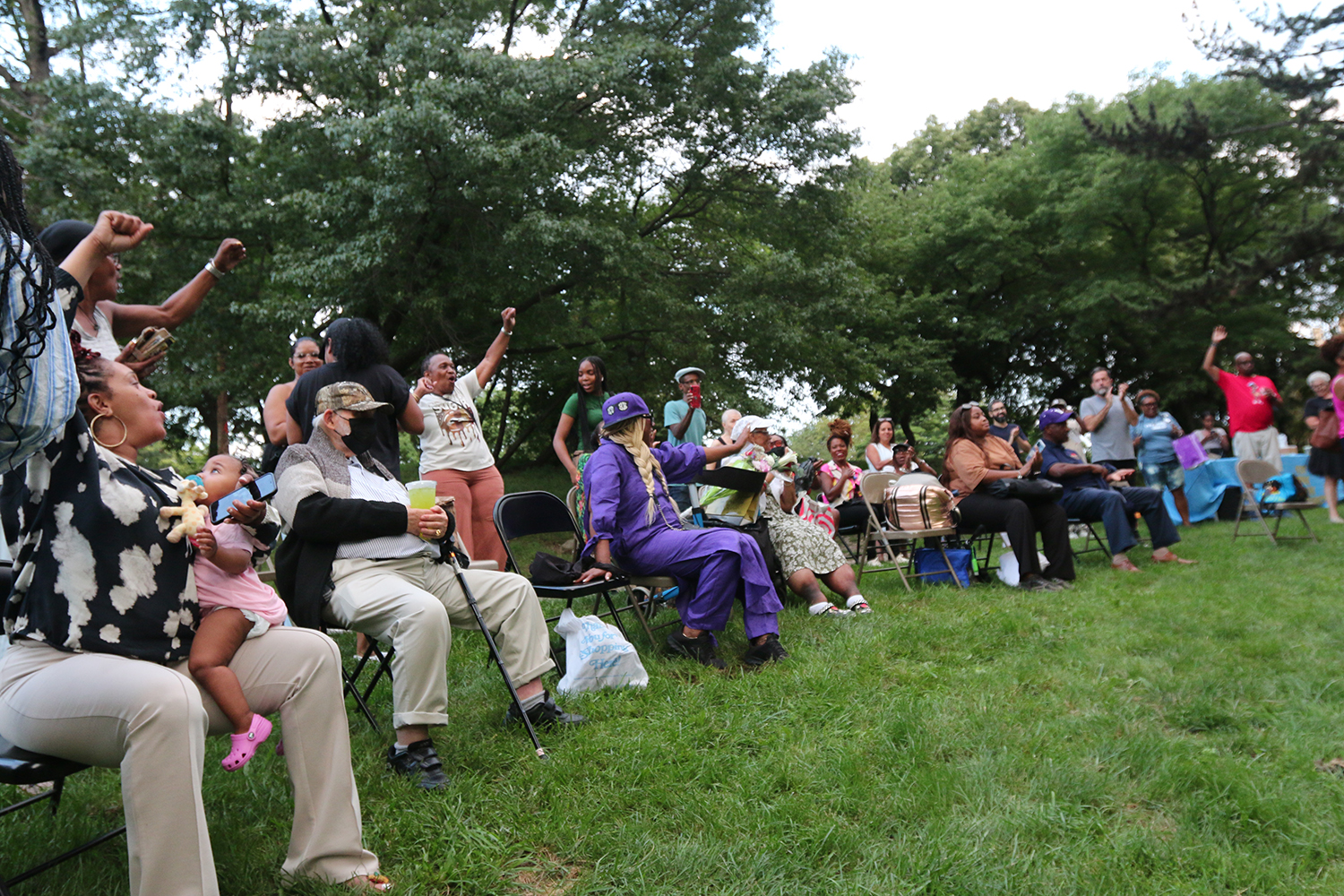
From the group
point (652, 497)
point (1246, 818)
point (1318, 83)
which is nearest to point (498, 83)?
point (652, 497)

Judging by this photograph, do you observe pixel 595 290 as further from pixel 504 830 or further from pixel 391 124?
pixel 504 830

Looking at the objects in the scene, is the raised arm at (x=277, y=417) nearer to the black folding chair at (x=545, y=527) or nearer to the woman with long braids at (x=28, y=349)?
the black folding chair at (x=545, y=527)

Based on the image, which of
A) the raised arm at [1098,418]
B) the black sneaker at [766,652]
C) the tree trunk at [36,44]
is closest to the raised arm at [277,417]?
the black sneaker at [766,652]

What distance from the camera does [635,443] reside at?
16.7 ft

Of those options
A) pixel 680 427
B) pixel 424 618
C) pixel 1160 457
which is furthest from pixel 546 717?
pixel 1160 457

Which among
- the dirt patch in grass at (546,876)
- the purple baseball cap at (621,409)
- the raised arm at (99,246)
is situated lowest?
the dirt patch in grass at (546,876)

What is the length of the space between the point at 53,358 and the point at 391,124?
937 cm

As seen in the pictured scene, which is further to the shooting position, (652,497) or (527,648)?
(652,497)

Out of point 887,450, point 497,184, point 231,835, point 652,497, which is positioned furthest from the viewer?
point 497,184

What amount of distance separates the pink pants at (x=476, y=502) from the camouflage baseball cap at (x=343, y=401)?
191 cm

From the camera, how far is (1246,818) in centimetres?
280

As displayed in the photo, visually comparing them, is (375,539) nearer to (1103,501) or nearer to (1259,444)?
(1103,501)

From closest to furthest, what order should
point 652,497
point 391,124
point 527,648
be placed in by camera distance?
point 527,648, point 652,497, point 391,124

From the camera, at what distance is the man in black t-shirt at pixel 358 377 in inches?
163
